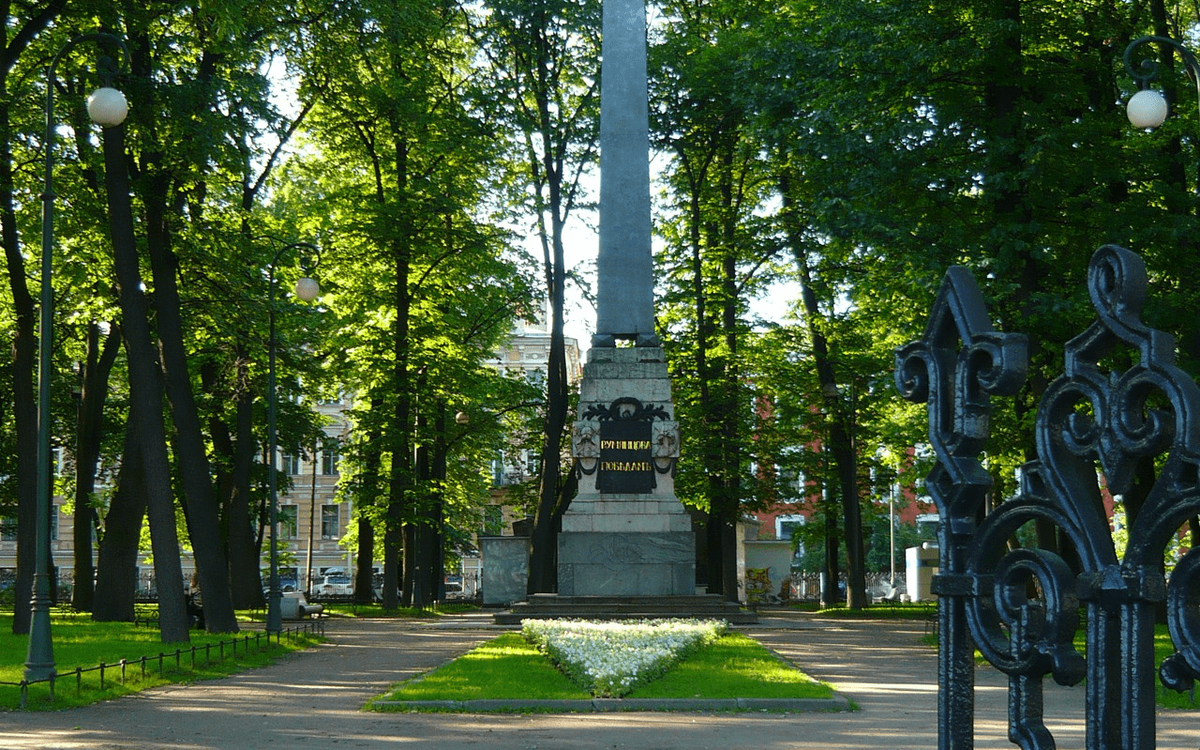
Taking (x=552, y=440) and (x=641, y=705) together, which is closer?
(x=641, y=705)

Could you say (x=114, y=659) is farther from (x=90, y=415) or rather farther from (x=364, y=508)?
(x=364, y=508)

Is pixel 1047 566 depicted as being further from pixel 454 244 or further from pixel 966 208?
pixel 454 244

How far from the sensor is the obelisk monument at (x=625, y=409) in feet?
87.5

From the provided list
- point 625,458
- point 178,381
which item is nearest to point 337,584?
point 625,458

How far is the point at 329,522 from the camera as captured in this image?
75375 mm

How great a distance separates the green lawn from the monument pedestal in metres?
7.24

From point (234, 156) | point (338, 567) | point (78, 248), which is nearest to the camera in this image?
point (234, 156)

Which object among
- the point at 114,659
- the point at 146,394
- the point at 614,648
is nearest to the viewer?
the point at 614,648

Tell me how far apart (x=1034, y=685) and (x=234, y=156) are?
64.8 ft

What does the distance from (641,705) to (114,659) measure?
803 cm

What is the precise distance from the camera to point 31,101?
2170 centimetres

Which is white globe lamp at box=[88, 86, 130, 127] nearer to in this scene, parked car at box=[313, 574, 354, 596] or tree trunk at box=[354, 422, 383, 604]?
tree trunk at box=[354, 422, 383, 604]

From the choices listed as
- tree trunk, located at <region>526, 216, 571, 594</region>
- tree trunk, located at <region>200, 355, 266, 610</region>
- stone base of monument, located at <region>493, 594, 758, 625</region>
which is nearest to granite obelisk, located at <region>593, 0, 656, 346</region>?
stone base of monument, located at <region>493, 594, 758, 625</region>

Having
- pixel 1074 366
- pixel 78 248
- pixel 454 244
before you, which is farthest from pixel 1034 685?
pixel 454 244
